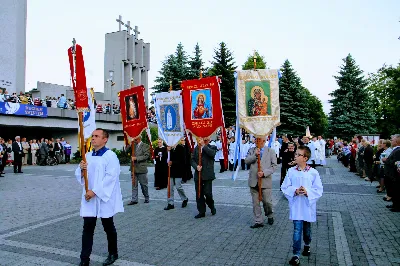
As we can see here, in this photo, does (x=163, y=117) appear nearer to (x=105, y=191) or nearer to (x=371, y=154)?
(x=105, y=191)

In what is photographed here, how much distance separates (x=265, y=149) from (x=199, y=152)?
1731 mm

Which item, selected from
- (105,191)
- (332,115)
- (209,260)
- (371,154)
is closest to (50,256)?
(105,191)

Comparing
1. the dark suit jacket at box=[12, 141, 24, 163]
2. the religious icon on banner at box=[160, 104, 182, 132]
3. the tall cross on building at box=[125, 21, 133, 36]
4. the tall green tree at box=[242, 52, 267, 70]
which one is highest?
the tall cross on building at box=[125, 21, 133, 36]

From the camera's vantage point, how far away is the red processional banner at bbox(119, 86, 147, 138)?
1080 cm

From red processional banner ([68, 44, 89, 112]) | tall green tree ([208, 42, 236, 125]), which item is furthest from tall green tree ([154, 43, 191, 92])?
red processional banner ([68, 44, 89, 112])

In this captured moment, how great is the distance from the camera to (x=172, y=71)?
151 feet

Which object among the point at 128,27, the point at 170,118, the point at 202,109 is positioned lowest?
the point at 170,118

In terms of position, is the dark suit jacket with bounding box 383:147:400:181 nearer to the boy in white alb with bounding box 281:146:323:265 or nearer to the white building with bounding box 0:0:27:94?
the boy in white alb with bounding box 281:146:323:265

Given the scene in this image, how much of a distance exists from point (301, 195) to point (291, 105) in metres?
45.4

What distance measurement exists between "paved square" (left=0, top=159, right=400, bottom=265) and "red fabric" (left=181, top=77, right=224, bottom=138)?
217 cm

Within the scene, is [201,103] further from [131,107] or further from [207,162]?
[131,107]

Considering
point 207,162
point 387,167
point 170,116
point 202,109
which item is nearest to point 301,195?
point 207,162

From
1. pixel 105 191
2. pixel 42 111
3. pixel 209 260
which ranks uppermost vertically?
pixel 42 111

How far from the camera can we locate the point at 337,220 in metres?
8.17
